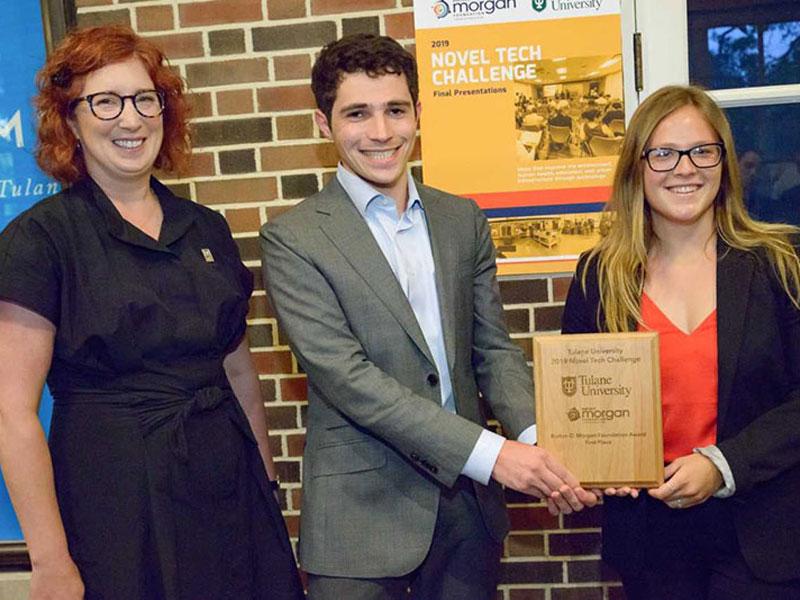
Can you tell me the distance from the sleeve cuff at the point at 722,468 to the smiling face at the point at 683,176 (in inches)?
19.3

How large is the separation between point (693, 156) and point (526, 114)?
0.75 meters

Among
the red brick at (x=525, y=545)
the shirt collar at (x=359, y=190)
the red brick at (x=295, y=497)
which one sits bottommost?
the red brick at (x=525, y=545)

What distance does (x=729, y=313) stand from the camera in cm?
178

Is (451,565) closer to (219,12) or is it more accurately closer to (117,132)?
(117,132)

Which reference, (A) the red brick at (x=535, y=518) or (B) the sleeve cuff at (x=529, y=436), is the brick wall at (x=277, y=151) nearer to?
(A) the red brick at (x=535, y=518)

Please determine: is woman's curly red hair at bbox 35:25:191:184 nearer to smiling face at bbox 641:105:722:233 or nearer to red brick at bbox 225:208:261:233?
red brick at bbox 225:208:261:233

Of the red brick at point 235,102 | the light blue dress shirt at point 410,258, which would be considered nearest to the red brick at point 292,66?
the red brick at point 235,102

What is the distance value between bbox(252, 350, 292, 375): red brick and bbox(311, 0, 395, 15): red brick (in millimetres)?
1021

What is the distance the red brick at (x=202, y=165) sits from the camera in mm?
2652

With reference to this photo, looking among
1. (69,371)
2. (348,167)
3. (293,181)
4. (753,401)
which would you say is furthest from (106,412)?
(753,401)

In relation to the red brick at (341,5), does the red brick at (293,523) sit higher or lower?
lower

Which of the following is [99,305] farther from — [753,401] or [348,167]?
[753,401]

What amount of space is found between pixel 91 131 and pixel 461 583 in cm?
129

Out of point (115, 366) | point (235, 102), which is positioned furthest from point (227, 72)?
point (115, 366)
